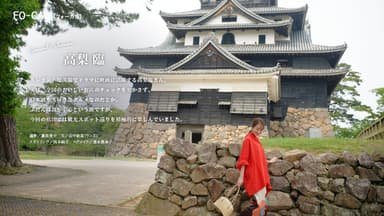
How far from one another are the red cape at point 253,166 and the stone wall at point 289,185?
76cm

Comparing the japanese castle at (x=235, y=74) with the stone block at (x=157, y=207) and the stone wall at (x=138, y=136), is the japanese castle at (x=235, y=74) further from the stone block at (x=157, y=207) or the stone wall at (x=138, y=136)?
the stone block at (x=157, y=207)

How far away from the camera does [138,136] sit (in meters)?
→ 12.6

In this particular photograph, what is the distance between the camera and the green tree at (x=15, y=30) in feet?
14.3

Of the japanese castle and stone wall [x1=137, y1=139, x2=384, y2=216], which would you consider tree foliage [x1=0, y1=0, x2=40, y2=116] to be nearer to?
stone wall [x1=137, y1=139, x2=384, y2=216]

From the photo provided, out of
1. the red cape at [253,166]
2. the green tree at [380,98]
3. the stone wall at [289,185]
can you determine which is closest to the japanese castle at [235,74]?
the green tree at [380,98]

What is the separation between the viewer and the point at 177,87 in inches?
460

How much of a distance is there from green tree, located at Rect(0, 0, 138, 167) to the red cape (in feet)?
13.5

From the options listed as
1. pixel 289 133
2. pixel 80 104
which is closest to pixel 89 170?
pixel 80 104

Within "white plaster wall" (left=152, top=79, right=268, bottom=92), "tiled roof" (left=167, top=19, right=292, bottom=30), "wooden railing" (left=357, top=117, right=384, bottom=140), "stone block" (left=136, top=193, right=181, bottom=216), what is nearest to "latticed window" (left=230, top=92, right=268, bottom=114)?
"white plaster wall" (left=152, top=79, right=268, bottom=92)

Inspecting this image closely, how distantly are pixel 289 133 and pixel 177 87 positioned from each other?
703cm

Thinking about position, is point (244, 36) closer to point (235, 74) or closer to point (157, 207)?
point (235, 74)

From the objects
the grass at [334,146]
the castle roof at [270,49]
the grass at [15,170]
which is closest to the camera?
the grass at [334,146]

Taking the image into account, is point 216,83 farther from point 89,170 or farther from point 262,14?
point 262,14

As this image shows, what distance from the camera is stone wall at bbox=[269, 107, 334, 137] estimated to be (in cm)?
1420
